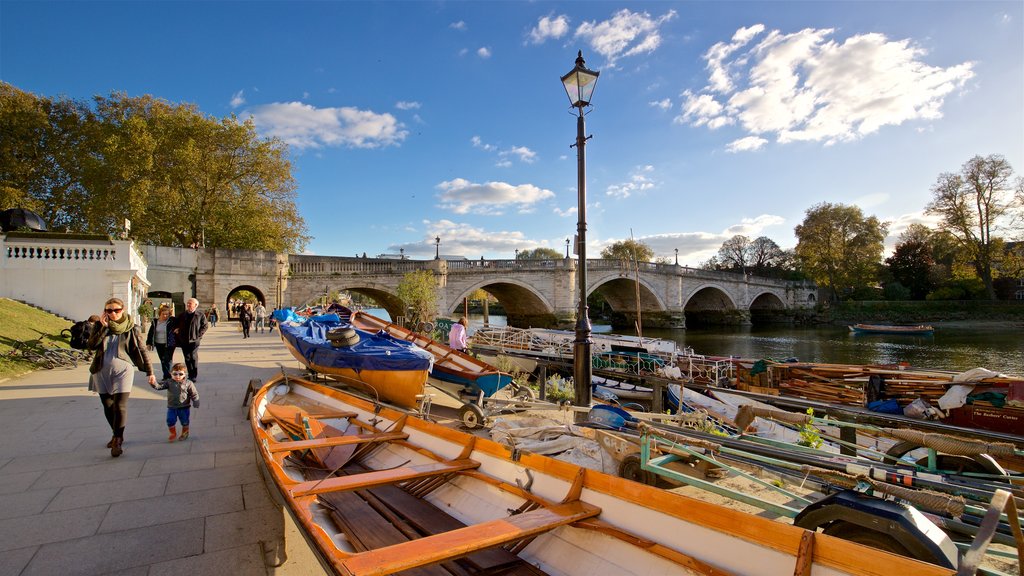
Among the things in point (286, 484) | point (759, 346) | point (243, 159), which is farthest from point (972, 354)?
point (243, 159)

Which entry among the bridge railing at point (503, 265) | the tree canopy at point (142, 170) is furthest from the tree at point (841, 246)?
the tree canopy at point (142, 170)

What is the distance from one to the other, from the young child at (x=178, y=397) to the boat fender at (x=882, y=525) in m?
5.61

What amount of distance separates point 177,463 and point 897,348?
118 feet

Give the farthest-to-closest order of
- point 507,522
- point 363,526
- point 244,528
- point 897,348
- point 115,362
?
point 897,348 < point 115,362 < point 244,528 < point 363,526 < point 507,522

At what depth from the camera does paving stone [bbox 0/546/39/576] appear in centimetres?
283

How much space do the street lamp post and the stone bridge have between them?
14.3 ft

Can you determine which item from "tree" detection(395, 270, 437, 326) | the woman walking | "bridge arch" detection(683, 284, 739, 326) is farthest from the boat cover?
"bridge arch" detection(683, 284, 739, 326)

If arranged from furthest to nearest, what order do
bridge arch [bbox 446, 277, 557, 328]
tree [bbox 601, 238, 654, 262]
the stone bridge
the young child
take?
tree [bbox 601, 238, 654, 262]
bridge arch [bbox 446, 277, 557, 328]
the stone bridge
the young child

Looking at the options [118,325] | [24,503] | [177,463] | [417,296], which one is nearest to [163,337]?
[118,325]

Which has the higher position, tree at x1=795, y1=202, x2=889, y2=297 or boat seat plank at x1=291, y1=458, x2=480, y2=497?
tree at x1=795, y1=202, x2=889, y2=297

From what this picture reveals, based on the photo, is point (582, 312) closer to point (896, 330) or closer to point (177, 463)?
point (177, 463)

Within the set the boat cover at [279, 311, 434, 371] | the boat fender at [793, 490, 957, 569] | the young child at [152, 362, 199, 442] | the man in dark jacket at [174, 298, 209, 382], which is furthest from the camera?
the man in dark jacket at [174, 298, 209, 382]

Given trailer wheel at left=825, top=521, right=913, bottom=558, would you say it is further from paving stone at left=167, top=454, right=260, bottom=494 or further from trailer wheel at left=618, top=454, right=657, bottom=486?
paving stone at left=167, top=454, right=260, bottom=494

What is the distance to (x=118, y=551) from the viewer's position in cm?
306
